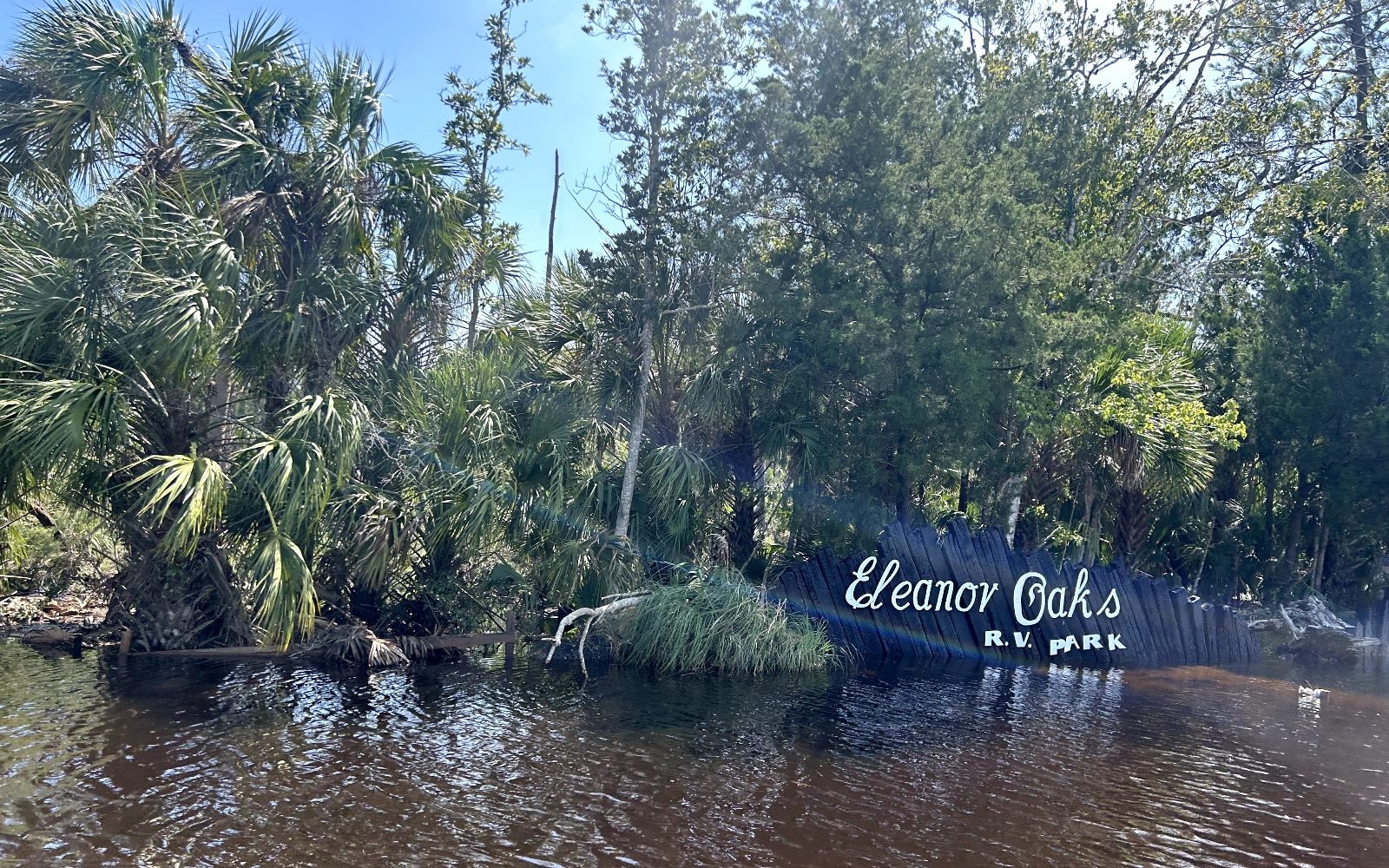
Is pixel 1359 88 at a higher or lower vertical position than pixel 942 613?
higher

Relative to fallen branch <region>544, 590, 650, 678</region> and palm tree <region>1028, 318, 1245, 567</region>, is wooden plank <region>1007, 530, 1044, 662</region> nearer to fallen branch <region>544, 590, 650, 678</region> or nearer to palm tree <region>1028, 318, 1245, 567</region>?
palm tree <region>1028, 318, 1245, 567</region>

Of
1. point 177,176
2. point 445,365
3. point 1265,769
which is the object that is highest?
point 177,176

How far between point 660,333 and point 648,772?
26.5 ft

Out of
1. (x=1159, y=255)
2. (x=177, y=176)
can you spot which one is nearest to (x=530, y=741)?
(x=177, y=176)

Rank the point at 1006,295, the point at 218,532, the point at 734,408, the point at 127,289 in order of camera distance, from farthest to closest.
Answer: the point at 734,408, the point at 1006,295, the point at 218,532, the point at 127,289

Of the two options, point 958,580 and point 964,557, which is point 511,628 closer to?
point 958,580

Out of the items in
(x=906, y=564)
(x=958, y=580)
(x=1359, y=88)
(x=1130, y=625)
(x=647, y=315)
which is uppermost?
(x=1359, y=88)

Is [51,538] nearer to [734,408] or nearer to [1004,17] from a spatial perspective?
[734,408]

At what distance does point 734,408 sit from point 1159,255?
9494 mm

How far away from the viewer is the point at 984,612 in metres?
15.1

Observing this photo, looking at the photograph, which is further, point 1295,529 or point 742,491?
point 1295,529

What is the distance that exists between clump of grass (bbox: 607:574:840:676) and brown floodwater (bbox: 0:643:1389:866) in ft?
1.36

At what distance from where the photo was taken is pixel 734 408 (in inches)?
634

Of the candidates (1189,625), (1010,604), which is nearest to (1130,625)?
(1189,625)
